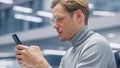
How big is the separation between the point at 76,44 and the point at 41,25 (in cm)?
171

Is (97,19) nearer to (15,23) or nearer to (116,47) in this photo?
(116,47)

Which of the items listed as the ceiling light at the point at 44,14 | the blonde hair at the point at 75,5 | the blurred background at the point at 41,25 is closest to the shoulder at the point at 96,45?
the blonde hair at the point at 75,5

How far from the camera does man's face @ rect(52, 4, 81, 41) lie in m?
1.23

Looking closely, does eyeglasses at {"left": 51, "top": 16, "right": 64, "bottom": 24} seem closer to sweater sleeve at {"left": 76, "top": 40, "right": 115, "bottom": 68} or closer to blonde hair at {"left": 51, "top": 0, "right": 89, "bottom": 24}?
blonde hair at {"left": 51, "top": 0, "right": 89, "bottom": 24}

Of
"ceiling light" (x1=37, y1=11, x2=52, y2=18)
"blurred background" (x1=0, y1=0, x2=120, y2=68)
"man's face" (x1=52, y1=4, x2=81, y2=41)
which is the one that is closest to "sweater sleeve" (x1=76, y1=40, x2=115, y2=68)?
"man's face" (x1=52, y1=4, x2=81, y2=41)

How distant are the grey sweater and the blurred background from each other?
4.41 ft

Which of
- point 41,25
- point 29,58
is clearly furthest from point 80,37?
point 41,25

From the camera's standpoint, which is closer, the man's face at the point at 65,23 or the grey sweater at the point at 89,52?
the grey sweater at the point at 89,52

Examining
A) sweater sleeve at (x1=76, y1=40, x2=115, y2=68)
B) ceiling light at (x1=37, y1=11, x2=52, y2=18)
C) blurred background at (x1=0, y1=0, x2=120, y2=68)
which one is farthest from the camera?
ceiling light at (x1=37, y1=11, x2=52, y2=18)

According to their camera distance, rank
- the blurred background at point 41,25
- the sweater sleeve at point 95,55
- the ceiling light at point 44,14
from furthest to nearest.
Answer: the ceiling light at point 44,14
the blurred background at point 41,25
the sweater sleeve at point 95,55

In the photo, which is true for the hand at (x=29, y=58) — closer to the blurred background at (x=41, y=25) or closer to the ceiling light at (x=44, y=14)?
the blurred background at (x=41, y=25)

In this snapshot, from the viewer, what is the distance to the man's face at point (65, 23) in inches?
48.3

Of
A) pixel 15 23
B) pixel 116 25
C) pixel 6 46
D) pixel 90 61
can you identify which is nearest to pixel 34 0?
pixel 15 23

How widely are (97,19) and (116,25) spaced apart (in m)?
0.16
